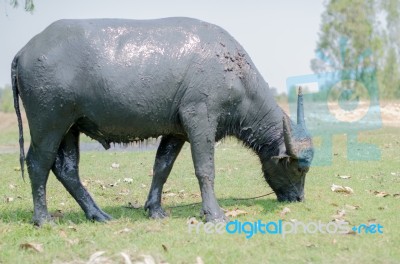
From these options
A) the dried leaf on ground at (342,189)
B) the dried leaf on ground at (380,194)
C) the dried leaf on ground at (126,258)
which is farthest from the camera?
the dried leaf on ground at (342,189)

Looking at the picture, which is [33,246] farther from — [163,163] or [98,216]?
[163,163]

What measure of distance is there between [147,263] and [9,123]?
93.8ft

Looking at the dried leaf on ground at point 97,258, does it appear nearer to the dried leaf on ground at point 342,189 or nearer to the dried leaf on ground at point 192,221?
the dried leaf on ground at point 192,221

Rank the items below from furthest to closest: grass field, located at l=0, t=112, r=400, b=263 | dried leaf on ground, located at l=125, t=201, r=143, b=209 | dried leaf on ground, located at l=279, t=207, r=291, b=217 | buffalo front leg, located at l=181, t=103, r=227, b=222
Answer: dried leaf on ground, located at l=125, t=201, r=143, b=209, dried leaf on ground, located at l=279, t=207, r=291, b=217, buffalo front leg, located at l=181, t=103, r=227, b=222, grass field, located at l=0, t=112, r=400, b=263

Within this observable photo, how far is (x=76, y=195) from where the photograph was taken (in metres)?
6.64

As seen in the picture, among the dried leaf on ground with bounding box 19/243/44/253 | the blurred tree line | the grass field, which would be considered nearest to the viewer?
the grass field

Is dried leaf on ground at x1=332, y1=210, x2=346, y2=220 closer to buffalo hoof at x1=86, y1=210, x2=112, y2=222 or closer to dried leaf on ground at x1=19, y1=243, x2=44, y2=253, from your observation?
buffalo hoof at x1=86, y1=210, x2=112, y2=222

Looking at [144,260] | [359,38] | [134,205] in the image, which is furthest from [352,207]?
[359,38]

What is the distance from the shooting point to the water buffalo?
6051 millimetres

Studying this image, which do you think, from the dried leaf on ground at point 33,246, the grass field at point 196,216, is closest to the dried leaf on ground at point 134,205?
the grass field at point 196,216

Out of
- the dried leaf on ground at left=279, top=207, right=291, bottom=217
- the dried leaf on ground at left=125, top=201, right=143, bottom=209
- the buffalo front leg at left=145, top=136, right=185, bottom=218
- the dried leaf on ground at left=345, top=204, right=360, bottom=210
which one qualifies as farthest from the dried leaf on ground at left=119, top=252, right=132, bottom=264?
the dried leaf on ground at left=345, top=204, right=360, bottom=210

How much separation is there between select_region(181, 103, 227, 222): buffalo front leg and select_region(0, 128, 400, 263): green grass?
1.16 ft

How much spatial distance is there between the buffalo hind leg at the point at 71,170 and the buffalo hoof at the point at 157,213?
22.1 inches

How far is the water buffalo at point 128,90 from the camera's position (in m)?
6.05
